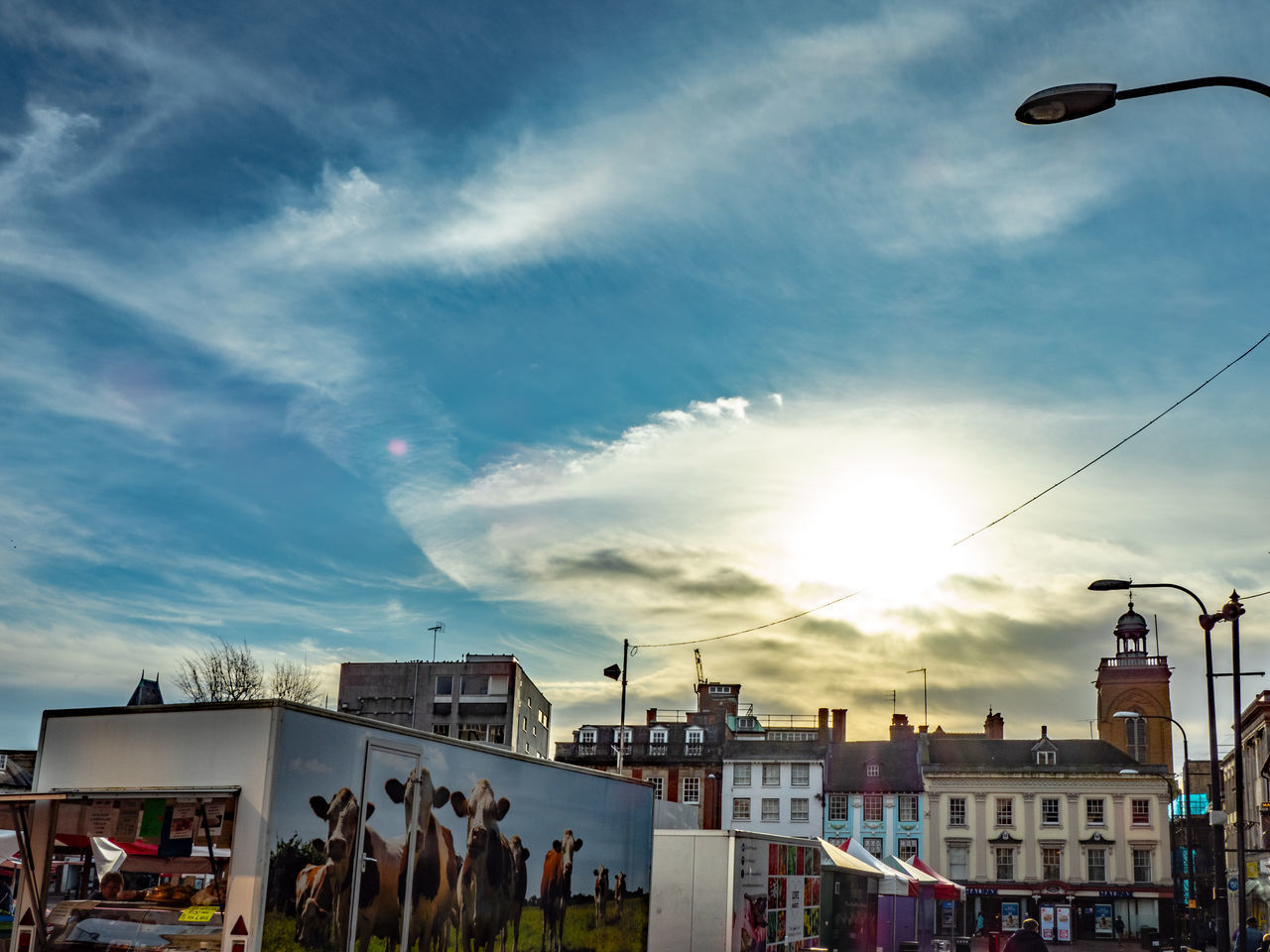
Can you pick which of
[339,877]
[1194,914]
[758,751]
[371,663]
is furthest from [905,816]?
[339,877]

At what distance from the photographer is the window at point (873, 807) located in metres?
71.1

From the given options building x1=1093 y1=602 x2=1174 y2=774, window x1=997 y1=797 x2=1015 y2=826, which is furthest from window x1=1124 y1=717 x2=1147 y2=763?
window x1=997 y1=797 x2=1015 y2=826

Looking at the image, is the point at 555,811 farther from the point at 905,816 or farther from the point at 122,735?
the point at 905,816

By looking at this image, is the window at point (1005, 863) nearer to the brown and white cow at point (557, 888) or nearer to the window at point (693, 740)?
the window at point (693, 740)

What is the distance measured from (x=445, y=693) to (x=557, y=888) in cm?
9054

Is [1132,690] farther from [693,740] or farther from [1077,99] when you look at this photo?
[1077,99]

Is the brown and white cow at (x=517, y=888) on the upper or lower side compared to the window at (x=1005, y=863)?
upper

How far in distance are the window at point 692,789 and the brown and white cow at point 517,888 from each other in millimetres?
61244

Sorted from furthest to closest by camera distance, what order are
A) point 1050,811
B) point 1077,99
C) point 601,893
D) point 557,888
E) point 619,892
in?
point 1050,811
point 619,892
point 601,893
point 557,888
point 1077,99

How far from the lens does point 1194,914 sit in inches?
1724

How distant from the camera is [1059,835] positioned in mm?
68125

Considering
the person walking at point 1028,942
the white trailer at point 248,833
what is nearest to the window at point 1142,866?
the person walking at point 1028,942

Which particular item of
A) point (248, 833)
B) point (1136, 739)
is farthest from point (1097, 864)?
point (248, 833)

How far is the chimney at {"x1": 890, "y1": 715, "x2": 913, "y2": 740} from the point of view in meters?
75.4
